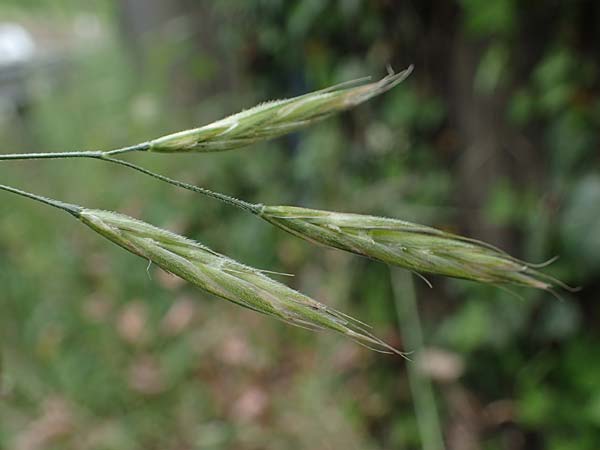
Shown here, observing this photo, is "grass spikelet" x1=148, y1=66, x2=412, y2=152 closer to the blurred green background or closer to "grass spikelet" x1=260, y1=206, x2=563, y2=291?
"grass spikelet" x1=260, y1=206, x2=563, y2=291

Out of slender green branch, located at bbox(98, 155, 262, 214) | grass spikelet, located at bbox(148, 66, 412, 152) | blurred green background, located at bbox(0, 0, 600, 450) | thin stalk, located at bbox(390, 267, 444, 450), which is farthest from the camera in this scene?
thin stalk, located at bbox(390, 267, 444, 450)

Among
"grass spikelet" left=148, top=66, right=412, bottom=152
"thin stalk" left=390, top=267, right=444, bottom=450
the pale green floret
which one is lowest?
the pale green floret

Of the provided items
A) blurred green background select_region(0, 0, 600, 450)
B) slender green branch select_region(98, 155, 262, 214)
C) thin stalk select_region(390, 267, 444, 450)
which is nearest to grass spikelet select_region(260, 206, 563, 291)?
slender green branch select_region(98, 155, 262, 214)

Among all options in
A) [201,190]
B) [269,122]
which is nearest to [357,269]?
[269,122]

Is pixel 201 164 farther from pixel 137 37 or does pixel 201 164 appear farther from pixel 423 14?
pixel 423 14

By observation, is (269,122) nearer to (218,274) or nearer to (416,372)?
(218,274)

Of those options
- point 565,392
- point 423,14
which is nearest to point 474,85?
point 423,14

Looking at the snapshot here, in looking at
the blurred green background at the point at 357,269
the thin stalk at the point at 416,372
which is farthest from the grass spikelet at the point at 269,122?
the thin stalk at the point at 416,372
